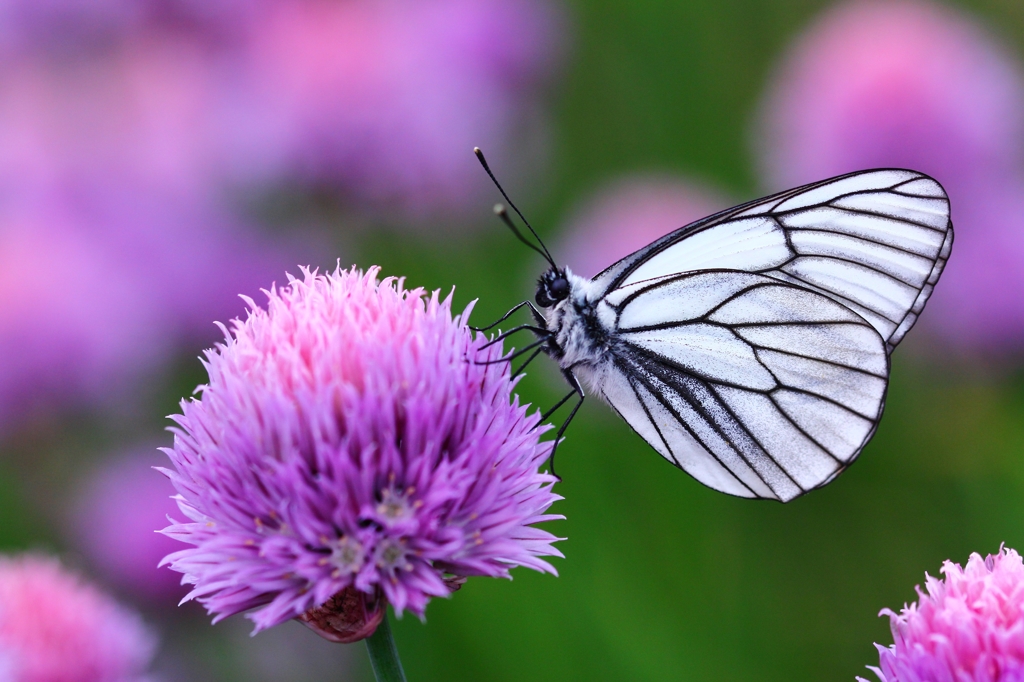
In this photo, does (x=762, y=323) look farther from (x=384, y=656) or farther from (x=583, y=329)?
(x=384, y=656)

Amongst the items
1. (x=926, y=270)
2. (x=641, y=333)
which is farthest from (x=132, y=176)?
(x=926, y=270)

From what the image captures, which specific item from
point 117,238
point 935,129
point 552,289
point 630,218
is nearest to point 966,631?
point 552,289

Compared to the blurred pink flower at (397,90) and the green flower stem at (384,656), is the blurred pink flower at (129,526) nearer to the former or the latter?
the blurred pink flower at (397,90)

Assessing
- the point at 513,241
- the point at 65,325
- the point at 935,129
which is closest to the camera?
the point at 65,325

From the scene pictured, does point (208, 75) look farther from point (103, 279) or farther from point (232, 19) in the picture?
point (103, 279)

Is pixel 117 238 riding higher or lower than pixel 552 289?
higher

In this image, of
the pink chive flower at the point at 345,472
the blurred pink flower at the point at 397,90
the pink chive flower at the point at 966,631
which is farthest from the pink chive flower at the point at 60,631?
the blurred pink flower at the point at 397,90
